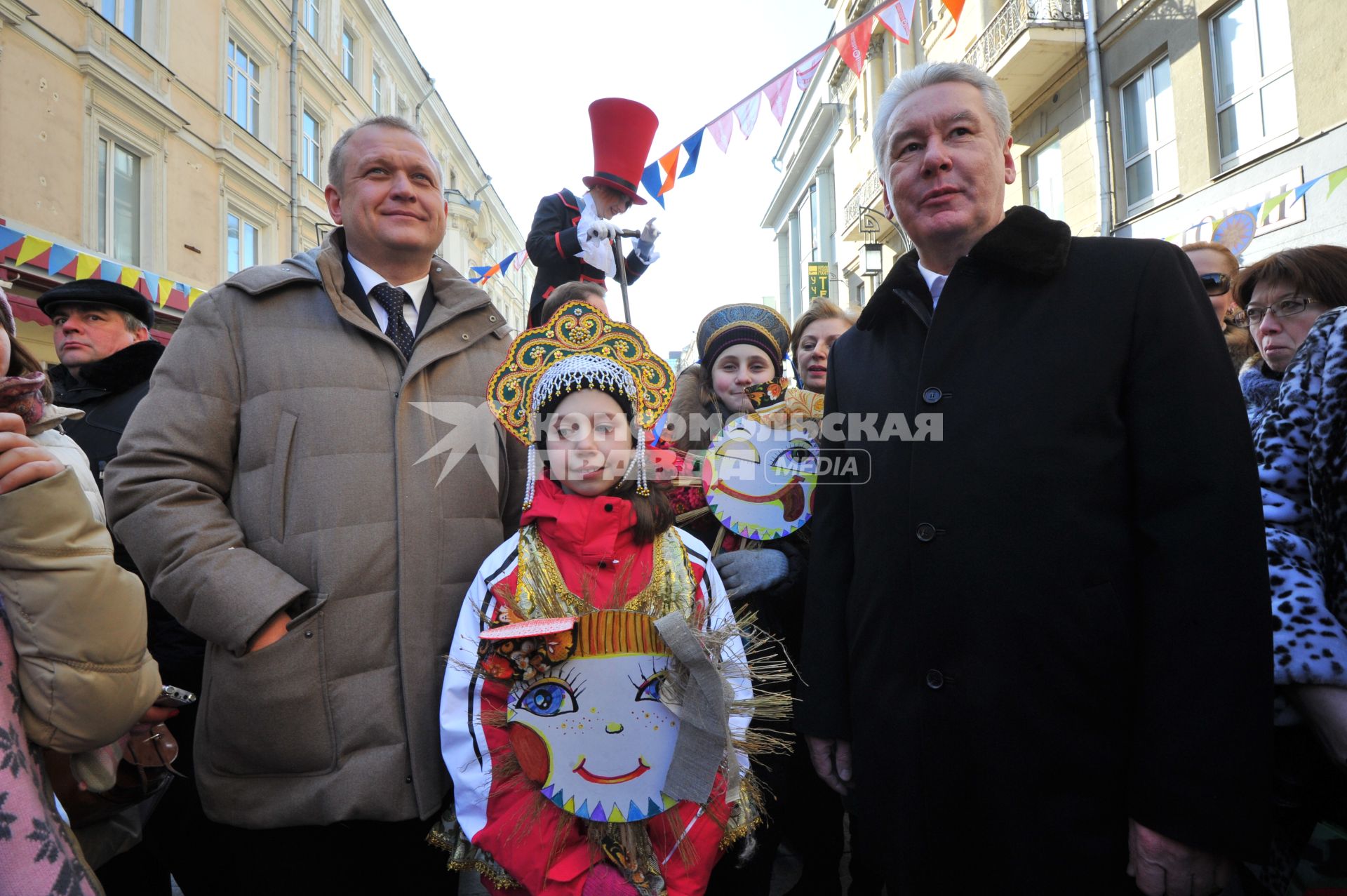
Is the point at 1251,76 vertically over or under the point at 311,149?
under

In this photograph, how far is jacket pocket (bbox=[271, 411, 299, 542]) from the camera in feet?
5.86

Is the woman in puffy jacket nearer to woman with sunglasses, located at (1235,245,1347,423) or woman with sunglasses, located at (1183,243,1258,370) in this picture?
woman with sunglasses, located at (1235,245,1347,423)

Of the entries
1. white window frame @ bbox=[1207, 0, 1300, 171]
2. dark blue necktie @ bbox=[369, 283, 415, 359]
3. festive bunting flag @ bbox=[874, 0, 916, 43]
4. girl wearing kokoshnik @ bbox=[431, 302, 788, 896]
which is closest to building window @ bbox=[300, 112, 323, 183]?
festive bunting flag @ bbox=[874, 0, 916, 43]

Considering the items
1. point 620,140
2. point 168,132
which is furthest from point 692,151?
point 168,132

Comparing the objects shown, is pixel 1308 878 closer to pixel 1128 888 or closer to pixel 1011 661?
pixel 1128 888

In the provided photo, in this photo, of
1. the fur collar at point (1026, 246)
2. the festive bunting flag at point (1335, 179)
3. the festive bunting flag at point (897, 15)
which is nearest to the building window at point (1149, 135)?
the festive bunting flag at point (1335, 179)

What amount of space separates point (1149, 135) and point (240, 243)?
50.8ft

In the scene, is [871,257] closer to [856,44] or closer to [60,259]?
[856,44]

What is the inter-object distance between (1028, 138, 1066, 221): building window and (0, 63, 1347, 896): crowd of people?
998cm

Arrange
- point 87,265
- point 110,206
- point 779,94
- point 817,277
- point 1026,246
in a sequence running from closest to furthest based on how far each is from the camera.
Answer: point 1026,246, point 779,94, point 87,265, point 110,206, point 817,277

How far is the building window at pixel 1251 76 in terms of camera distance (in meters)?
7.18

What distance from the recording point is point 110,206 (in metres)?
10.8

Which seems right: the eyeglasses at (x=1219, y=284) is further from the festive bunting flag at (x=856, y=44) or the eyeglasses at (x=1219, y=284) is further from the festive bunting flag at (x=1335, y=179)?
the festive bunting flag at (x=1335, y=179)

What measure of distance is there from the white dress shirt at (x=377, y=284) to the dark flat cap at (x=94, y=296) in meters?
1.77
